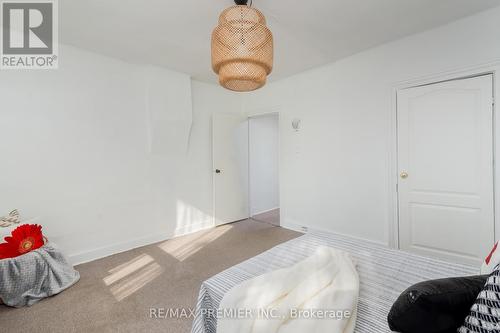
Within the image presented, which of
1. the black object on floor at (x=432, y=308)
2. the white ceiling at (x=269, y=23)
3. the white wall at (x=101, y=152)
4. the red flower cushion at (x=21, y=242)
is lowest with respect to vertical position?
the red flower cushion at (x=21, y=242)

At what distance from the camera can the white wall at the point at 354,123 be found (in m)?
2.30

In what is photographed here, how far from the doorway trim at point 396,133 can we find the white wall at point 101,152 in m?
2.75

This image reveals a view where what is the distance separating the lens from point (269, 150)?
5.29m

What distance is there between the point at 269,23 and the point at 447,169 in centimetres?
232

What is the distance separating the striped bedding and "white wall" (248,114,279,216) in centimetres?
322

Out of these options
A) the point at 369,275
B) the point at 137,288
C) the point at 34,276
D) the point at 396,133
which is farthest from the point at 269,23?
the point at 34,276

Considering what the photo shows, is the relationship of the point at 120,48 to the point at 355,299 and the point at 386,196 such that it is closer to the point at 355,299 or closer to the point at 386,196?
the point at 355,299

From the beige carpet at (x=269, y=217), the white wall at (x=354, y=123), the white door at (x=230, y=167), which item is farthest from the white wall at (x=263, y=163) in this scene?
the white wall at (x=354, y=123)

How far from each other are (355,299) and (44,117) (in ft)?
10.7

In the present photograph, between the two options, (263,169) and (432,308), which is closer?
(432,308)

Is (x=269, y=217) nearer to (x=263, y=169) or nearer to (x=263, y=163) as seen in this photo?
(x=263, y=169)

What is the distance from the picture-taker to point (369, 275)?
130 centimetres

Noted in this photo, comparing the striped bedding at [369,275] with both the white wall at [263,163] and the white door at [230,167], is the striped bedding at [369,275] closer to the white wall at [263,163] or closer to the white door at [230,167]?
the white door at [230,167]

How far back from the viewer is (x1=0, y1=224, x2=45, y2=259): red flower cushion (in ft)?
6.70
